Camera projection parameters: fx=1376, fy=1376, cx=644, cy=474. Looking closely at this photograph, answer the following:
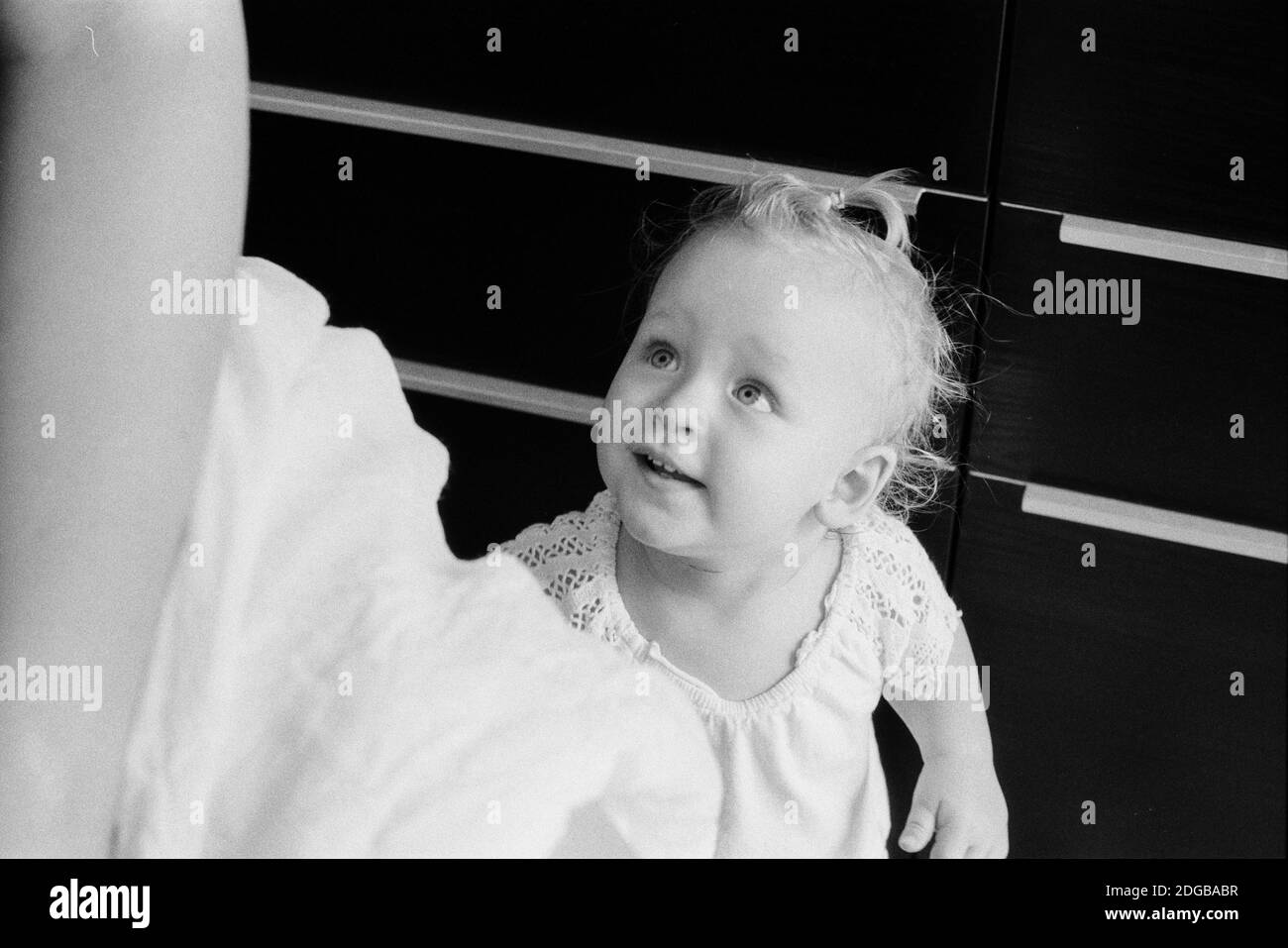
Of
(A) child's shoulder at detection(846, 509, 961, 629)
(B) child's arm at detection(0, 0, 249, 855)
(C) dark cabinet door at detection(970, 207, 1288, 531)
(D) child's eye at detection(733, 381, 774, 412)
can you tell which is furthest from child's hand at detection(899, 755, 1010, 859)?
(B) child's arm at detection(0, 0, 249, 855)

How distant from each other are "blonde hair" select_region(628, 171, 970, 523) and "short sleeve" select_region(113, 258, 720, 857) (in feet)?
1.11

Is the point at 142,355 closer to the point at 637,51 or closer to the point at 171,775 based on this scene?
the point at 171,775

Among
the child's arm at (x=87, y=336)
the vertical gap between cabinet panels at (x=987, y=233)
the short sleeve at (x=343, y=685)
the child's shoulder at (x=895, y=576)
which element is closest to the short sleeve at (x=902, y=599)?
the child's shoulder at (x=895, y=576)

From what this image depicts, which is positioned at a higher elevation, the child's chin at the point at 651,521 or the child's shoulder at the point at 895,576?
the child's chin at the point at 651,521

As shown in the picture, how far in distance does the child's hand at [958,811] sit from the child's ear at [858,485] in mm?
235

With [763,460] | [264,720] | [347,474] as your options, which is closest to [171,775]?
[264,720]

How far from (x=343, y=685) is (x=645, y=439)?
0.30m

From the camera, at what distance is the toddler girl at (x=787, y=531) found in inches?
31.5

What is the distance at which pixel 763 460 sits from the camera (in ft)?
2.64

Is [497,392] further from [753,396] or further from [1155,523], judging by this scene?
[1155,523]

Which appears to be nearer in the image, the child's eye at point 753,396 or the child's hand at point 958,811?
the child's eye at point 753,396

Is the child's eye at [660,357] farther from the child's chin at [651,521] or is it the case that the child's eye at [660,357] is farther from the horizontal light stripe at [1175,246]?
the horizontal light stripe at [1175,246]

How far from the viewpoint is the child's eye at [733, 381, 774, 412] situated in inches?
31.5
